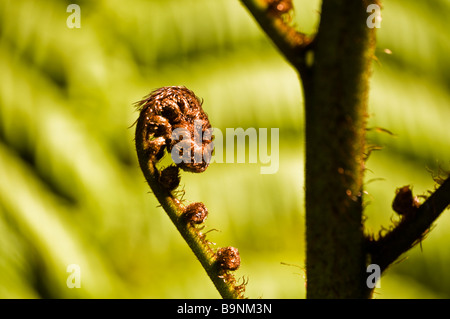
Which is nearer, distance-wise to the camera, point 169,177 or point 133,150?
point 169,177

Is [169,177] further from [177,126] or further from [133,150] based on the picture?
[133,150]

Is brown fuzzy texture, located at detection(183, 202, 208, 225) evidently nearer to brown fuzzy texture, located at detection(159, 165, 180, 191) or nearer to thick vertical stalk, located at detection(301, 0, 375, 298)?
brown fuzzy texture, located at detection(159, 165, 180, 191)

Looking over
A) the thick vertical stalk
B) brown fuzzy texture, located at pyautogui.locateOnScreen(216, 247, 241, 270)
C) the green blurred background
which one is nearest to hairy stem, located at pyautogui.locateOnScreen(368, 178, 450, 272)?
the thick vertical stalk

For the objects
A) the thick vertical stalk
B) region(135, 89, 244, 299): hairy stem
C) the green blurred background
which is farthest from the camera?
the green blurred background

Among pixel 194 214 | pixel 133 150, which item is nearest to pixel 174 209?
pixel 194 214
